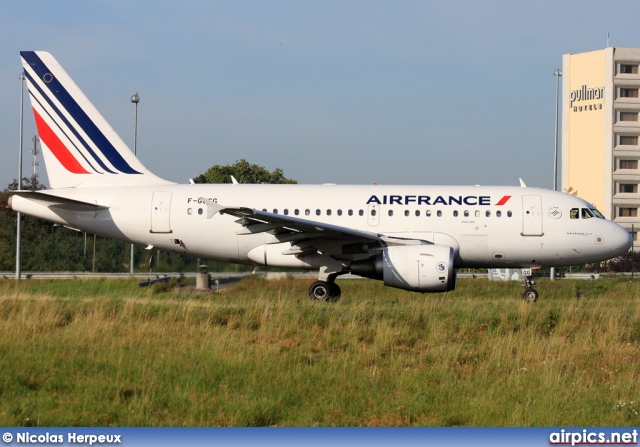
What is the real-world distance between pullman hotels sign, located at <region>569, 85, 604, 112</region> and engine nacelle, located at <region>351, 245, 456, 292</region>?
79.2 metres

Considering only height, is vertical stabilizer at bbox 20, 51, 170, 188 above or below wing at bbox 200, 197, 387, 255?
above

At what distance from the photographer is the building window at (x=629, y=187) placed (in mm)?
93375

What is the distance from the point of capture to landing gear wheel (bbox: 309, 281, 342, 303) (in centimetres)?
2305

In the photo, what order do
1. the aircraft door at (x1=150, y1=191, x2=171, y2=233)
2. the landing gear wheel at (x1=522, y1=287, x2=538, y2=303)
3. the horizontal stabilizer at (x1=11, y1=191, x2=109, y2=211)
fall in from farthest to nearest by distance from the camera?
the aircraft door at (x1=150, y1=191, x2=171, y2=233) < the landing gear wheel at (x1=522, y1=287, x2=538, y2=303) < the horizontal stabilizer at (x1=11, y1=191, x2=109, y2=211)

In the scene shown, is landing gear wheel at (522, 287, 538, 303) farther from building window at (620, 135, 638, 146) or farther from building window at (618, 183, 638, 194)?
building window at (620, 135, 638, 146)

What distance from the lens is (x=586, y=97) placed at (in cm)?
9575

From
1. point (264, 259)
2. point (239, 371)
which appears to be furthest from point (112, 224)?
point (239, 371)

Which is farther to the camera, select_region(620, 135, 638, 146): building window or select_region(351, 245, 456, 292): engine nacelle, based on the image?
select_region(620, 135, 638, 146): building window

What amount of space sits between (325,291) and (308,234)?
1.88 metres

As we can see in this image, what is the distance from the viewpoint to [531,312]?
17172 mm

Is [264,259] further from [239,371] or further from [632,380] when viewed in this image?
[632,380]

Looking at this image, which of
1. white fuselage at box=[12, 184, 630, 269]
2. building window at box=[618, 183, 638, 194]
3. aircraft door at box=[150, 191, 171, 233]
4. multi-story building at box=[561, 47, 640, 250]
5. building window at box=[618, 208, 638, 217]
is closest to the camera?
white fuselage at box=[12, 184, 630, 269]

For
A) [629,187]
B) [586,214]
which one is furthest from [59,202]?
[629,187]

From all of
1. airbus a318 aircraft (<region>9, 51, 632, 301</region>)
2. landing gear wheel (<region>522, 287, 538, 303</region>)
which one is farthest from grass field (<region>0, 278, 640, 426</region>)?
airbus a318 aircraft (<region>9, 51, 632, 301</region>)
